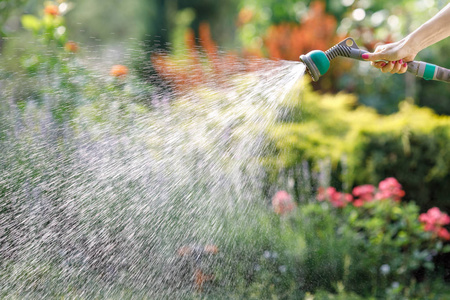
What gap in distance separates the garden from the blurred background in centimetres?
114

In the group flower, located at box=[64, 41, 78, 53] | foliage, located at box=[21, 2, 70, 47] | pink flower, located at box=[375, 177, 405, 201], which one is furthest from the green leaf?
pink flower, located at box=[375, 177, 405, 201]

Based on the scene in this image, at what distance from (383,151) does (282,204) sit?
3.65ft

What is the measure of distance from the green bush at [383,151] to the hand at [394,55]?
197cm

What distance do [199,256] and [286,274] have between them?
58cm

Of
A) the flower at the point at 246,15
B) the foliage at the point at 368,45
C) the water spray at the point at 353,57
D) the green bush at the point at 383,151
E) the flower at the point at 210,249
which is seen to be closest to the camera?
the water spray at the point at 353,57

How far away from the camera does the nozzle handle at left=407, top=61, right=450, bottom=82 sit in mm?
2111

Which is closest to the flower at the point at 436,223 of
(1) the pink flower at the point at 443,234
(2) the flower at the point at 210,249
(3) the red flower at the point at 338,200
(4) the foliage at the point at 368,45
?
(1) the pink flower at the point at 443,234

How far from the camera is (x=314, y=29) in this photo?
25.9 feet

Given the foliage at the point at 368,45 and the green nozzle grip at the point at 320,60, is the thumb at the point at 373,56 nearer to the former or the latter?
the green nozzle grip at the point at 320,60

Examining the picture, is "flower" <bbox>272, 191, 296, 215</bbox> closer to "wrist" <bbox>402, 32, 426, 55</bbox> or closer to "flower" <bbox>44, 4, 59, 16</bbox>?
"wrist" <bbox>402, 32, 426, 55</bbox>

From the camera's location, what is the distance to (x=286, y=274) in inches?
132

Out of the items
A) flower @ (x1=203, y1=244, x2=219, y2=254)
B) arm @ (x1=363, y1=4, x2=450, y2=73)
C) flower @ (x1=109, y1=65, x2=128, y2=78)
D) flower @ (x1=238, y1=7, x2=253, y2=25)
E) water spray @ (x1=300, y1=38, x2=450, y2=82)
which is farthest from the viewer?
flower @ (x1=238, y1=7, x2=253, y2=25)

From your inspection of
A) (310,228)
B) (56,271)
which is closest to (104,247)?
(56,271)

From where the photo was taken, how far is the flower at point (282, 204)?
12.5ft
